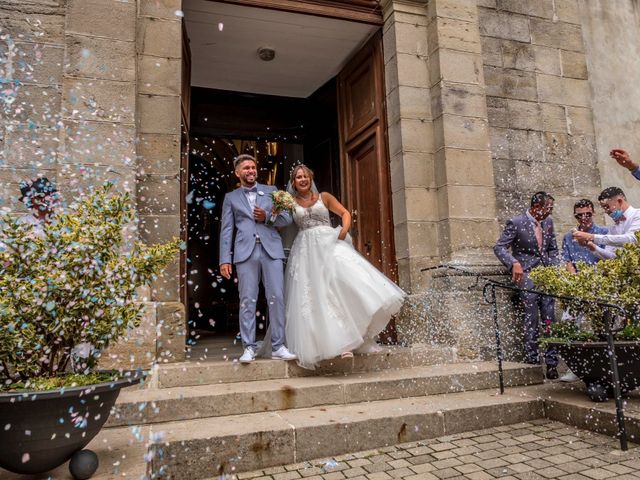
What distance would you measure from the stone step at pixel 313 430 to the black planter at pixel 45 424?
0.64 metres

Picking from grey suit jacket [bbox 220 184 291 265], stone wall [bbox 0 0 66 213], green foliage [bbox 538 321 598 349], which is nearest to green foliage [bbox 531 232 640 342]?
green foliage [bbox 538 321 598 349]

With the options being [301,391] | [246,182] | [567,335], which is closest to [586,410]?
[567,335]

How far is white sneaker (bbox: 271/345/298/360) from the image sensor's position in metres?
4.71

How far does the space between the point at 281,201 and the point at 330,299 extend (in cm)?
111

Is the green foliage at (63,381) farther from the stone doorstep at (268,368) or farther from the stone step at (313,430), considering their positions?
the stone doorstep at (268,368)

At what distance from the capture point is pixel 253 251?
500cm

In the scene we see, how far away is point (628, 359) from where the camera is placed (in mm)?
3830

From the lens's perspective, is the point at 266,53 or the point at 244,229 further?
the point at 266,53

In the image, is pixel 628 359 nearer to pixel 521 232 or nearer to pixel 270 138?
pixel 521 232

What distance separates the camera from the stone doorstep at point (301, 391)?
376 cm

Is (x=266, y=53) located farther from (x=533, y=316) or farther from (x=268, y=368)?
(x=533, y=316)

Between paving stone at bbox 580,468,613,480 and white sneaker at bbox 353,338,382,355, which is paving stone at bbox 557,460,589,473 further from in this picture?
white sneaker at bbox 353,338,382,355

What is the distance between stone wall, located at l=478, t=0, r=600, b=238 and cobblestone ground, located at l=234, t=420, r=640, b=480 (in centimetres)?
340

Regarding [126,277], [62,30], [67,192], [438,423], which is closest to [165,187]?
[67,192]
